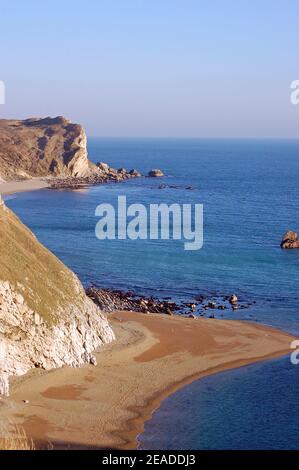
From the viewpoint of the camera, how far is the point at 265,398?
42.5m

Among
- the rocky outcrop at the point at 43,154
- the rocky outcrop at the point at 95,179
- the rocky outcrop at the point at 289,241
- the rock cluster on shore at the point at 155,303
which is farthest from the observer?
the rocky outcrop at the point at 43,154

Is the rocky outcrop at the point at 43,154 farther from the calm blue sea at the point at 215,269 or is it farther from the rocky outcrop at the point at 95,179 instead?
the calm blue sea at the point at 215,269

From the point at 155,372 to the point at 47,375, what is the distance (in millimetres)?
7618

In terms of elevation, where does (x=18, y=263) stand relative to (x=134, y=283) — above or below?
above

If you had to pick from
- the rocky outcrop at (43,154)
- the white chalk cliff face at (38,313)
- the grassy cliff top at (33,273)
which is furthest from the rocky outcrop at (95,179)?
the white chalk cliff face at (38,313)

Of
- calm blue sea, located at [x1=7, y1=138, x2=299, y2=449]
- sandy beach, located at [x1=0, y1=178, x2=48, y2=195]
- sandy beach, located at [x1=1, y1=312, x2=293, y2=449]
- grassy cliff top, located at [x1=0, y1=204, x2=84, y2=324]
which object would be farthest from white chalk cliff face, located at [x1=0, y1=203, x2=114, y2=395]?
sandy beach, located at [x1=0, y1=178, x2=48, y2=195]

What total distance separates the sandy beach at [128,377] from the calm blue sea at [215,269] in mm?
1740

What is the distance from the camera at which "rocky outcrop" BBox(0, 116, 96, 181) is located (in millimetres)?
176500

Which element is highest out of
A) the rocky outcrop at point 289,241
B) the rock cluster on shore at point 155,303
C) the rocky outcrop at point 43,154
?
the rocky outcrop at point 43,154

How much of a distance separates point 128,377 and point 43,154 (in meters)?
142

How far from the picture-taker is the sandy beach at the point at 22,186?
15339 centimetres

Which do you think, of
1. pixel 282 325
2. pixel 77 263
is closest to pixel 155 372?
pixel 282 325

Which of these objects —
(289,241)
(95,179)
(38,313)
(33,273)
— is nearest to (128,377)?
(38,313)
